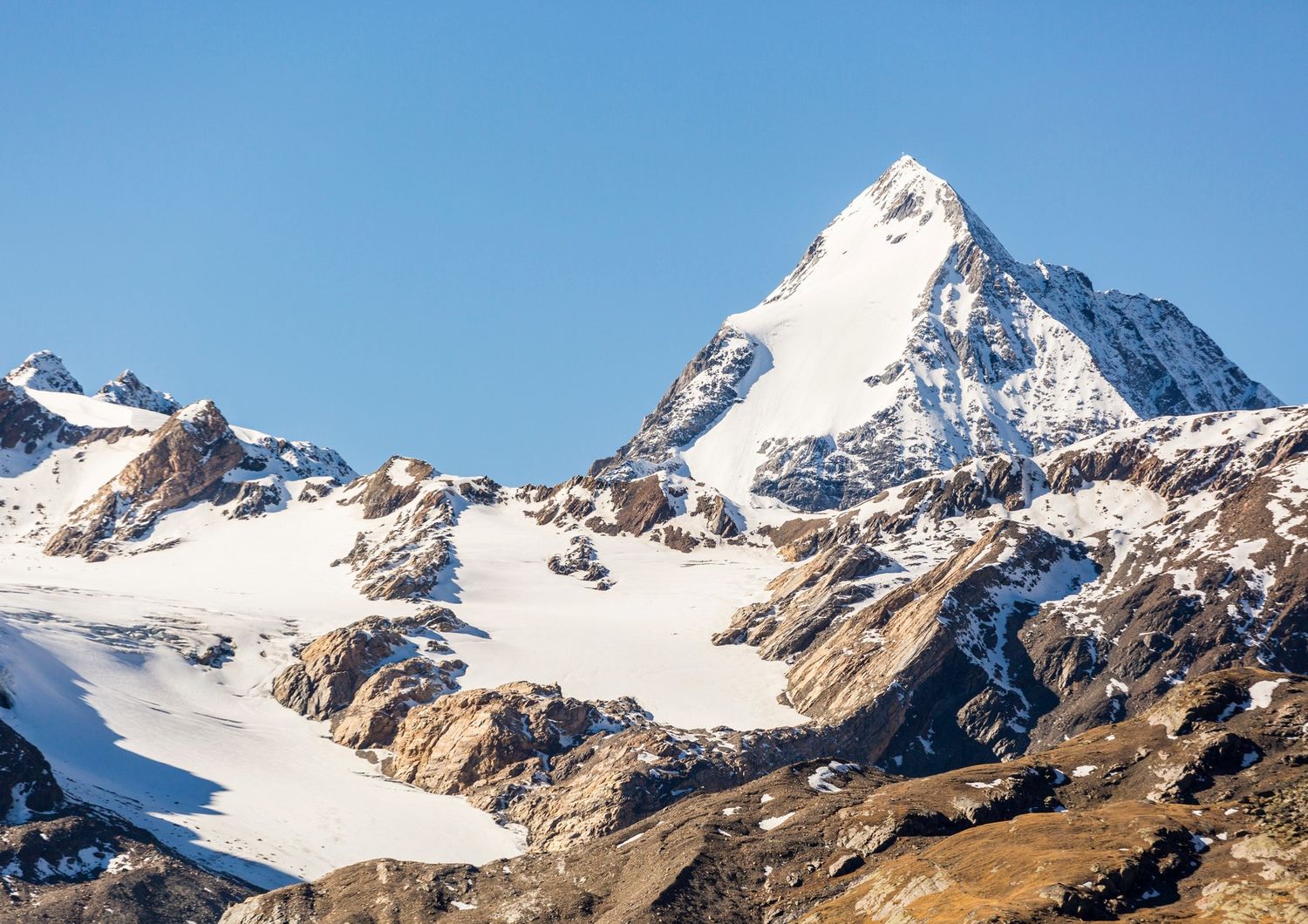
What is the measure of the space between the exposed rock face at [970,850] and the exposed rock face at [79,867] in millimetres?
11843

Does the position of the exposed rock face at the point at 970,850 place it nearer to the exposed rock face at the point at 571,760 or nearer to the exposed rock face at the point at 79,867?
the exposed rock face at the point at 79,867

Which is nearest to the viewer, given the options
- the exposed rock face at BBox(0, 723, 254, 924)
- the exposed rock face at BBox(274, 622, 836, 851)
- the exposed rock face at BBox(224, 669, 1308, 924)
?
the exposed rock face at BBox(224, 669, 1308, 924)

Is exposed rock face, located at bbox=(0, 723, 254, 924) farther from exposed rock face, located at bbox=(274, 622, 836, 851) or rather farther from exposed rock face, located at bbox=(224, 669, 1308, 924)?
exposed rock face, located at bbox=(274, 622, 836, 851)

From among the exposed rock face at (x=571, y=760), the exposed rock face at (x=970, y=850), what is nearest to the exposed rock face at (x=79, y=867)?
the exposed rock face at (x=970, y=850)

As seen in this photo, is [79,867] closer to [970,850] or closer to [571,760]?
[571,760]

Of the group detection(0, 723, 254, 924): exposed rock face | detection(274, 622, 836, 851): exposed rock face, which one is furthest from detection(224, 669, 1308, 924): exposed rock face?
detection(274, 622, 836, 851): exposed rock face

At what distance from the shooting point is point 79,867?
12938 centimetres

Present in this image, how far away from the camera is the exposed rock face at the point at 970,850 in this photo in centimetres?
8331

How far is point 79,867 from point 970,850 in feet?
273

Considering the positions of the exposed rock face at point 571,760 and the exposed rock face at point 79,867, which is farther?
the exposed rock face at point 571,760

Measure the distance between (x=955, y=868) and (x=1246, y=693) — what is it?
37.3 meters

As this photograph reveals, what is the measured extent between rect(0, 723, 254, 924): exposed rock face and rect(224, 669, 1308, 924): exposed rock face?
11843 mm

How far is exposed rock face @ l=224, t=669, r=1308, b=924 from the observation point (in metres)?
83.3

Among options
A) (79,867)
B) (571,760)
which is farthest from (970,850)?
(571,760)
